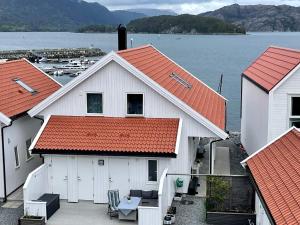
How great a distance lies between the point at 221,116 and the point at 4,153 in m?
11.0

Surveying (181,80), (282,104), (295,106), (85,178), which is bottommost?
(85,178)

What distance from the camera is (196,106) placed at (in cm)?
2367

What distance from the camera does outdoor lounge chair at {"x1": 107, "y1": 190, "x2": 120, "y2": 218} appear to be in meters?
19.7

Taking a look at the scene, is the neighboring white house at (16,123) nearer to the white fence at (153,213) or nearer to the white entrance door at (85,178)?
the white entrance door at (85,178)

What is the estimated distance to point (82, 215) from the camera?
65.3 feet

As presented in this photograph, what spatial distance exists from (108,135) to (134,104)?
206 centimetres

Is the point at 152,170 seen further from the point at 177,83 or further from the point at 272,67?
the point at 272,67

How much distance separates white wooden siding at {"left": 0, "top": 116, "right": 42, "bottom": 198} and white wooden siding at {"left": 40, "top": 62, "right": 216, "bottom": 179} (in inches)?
87.9

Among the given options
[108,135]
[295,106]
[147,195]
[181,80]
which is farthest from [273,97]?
[108,135]

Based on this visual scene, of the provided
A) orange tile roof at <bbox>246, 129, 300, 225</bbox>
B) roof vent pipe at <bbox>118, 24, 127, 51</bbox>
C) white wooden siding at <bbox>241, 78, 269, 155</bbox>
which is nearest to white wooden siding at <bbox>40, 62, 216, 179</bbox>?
white wooden siding at <bbox>241, 78, 269, 155</bbox>

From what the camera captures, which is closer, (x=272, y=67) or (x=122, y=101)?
(x=122, y=101)

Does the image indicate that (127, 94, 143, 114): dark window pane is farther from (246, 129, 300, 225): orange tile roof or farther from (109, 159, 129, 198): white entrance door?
(246, 129, 300, 225): orange tile roof

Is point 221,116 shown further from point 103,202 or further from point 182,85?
point 103,202

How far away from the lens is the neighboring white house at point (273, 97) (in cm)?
2189
